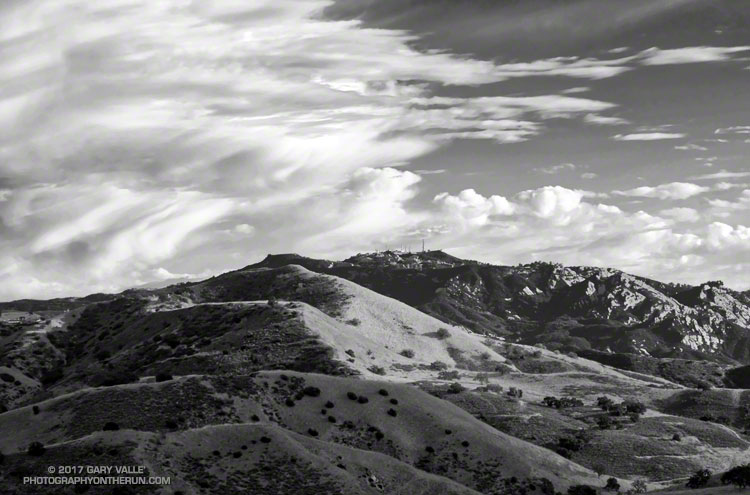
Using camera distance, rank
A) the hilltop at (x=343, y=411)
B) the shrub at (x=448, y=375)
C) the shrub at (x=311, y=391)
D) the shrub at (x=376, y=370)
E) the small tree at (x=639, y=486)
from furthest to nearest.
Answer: the shrub at (x=448, y=375)
the shrub at (x=376, y=370)
the shrub at (x=311, y=391)
the small tree at (x=639, y=486)
the hilltop at (x=343, y=411)

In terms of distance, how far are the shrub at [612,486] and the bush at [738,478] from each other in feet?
50.7

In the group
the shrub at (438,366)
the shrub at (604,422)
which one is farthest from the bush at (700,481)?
the shrub at (438,366)

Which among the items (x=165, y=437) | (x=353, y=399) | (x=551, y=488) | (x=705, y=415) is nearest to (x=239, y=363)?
(x=353, y=399)

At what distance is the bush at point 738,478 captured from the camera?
201ft

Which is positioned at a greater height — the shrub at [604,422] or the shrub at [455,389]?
the shrub at [455,389]

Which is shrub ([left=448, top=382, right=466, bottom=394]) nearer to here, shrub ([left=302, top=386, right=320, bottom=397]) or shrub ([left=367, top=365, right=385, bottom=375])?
shrub ([left=367, top=365, right=385, bottom=375])

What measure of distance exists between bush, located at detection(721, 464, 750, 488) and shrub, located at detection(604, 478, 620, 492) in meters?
15.4

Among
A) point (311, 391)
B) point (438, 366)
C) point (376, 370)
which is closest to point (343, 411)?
point (311, 391)

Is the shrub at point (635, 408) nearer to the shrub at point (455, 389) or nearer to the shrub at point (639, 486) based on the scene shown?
the shrub at point (455, 389)

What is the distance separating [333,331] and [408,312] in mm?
51022

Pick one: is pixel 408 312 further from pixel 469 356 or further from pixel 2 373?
pixel 2 373

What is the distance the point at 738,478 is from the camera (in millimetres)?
62562

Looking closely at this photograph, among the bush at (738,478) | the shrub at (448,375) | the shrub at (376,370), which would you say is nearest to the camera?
the bush at (738,478)

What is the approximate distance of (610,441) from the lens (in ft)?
328
